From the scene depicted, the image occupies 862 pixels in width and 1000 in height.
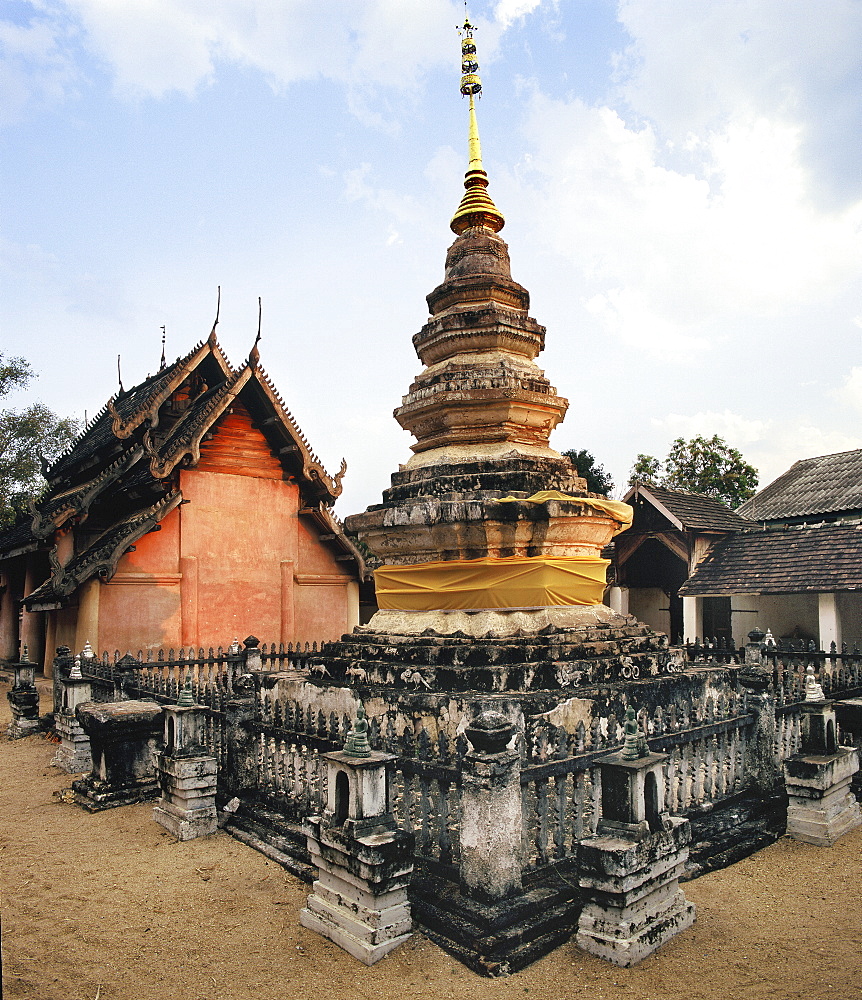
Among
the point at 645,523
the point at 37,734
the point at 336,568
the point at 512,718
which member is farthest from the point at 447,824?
the point at 645,523

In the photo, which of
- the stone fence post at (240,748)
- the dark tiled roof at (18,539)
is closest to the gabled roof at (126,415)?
the dark tiled roof at (18,539)

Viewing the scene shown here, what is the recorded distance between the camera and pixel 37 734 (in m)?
12.5

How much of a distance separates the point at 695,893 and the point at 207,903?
346 centimetres

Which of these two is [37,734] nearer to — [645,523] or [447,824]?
[447,824]

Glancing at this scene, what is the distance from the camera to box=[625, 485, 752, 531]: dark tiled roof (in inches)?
719

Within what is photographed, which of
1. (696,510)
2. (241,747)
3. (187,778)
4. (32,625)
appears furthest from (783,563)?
(32,625)

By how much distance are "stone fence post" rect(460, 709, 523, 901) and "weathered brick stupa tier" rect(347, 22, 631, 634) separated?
8.05 feet

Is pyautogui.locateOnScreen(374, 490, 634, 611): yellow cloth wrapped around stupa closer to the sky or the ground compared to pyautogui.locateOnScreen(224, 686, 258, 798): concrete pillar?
closer to the sky

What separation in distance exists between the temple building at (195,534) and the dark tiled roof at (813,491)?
38.2 feet

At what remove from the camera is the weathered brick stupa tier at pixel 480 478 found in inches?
275

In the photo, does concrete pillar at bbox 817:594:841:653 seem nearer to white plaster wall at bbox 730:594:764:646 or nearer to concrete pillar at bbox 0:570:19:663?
white plaster wall at bbox 730:594:764:646

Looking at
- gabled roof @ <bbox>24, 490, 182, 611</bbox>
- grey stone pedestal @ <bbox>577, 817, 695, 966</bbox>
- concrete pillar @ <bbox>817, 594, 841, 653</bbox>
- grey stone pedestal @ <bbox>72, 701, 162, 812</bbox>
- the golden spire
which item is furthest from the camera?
concrete pillar @ <bbox>817, 594, 841, 653</bbox>

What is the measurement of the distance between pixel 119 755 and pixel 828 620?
1371cm

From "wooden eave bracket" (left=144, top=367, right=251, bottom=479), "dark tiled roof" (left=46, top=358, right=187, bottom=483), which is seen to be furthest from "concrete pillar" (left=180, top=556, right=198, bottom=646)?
"dark tiled roof" (left=46, top=358, right=187, bottom=483)
